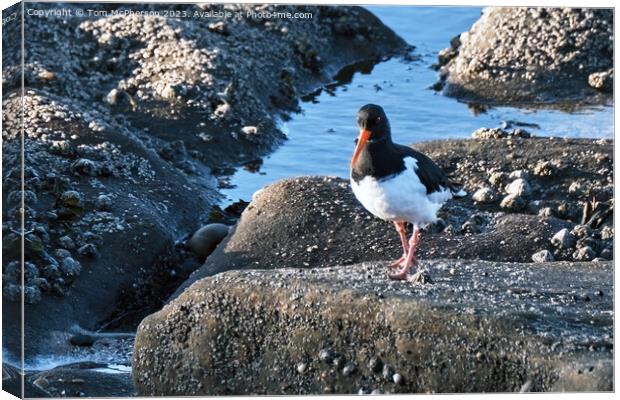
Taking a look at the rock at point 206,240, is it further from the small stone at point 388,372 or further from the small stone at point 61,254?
the small stone at point 388,372

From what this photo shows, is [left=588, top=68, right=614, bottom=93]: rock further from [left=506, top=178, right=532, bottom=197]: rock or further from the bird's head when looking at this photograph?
the bird's head

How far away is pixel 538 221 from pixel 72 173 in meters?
3.50

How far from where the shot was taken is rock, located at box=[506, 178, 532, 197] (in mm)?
10422

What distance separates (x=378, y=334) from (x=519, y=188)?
3343mm

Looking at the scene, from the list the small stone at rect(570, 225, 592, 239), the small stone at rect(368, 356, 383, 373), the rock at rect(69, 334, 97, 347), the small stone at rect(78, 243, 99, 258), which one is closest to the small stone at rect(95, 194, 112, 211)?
the small stone at rect(78, 243, 99, 258)

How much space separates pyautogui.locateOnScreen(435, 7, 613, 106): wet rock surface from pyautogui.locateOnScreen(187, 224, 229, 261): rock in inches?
116

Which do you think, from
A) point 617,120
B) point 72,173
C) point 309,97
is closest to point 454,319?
point 617,120

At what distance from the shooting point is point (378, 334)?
294 inches

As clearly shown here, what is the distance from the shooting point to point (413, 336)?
7391 mm

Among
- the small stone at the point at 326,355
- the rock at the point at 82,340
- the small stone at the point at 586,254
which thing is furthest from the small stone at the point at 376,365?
the small stone at the point at 586,254

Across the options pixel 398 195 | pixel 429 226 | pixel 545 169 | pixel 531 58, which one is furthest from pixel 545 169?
pixel 398 195

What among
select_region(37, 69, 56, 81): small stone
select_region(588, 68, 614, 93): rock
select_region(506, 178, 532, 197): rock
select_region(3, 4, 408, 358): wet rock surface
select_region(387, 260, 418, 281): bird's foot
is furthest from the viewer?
select_region(37, 69, 56, 81): small stone

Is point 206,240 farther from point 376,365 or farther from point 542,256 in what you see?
point 376,365

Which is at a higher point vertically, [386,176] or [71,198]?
[386,176]
